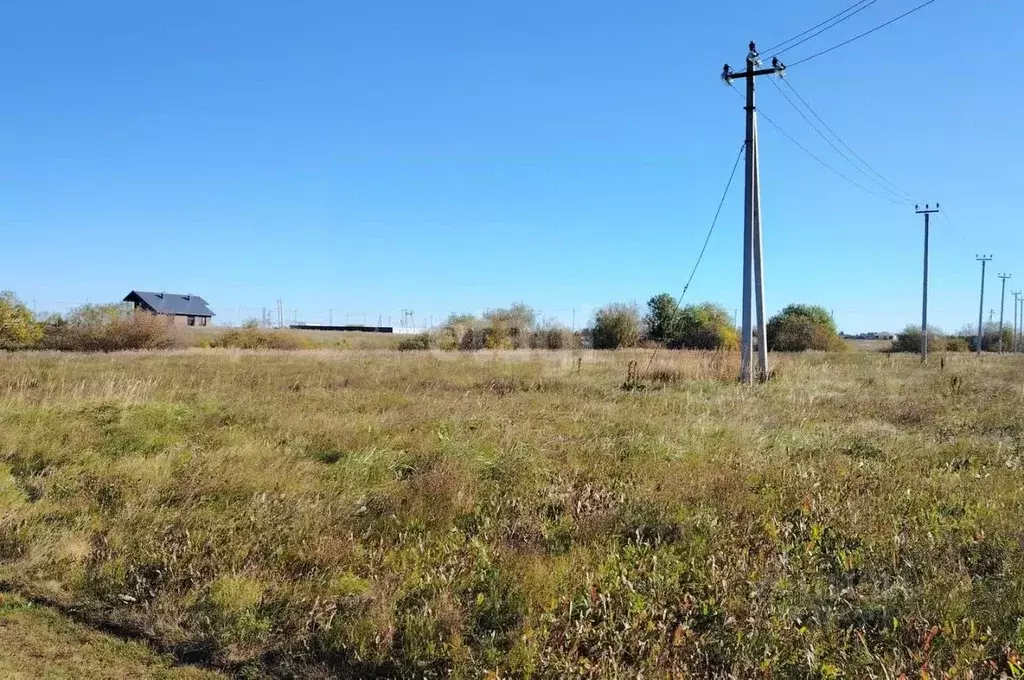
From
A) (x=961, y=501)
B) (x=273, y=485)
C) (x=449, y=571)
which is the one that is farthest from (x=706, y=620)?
(x=273, y=485)

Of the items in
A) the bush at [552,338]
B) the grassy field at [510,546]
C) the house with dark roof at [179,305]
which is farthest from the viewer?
the house with dark roof at [179,305]

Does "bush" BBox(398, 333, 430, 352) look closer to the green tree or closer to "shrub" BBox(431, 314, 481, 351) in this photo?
"shrub" BBox(431, 314, 481, 351)

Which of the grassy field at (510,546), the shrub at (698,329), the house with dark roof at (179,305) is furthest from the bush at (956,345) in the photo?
the house with dark roof at (179,305)

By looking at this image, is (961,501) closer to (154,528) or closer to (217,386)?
(154,528)

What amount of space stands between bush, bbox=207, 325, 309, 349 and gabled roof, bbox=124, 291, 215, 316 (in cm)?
3027

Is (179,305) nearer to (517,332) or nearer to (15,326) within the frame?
(15,326)

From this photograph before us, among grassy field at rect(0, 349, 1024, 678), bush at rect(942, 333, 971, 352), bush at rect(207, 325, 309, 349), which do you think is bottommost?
grassy field at rect(0, 349, 1024, 678)

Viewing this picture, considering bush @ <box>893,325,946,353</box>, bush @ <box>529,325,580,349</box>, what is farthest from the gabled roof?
bush @ <box>893,325,946,353</box>

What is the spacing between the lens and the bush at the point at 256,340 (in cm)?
4944

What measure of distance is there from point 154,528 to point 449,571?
2.51 meters

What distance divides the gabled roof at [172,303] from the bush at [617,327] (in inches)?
2066

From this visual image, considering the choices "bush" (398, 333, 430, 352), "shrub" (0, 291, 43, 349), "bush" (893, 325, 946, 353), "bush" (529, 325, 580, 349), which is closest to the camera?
"shrub" (0, 291, 43, 349)

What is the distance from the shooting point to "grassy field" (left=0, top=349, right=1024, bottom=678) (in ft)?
11.1

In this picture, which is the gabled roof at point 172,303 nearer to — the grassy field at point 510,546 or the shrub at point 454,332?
the shrub at point 454,332
